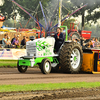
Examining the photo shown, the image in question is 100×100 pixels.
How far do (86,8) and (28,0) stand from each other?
10.00m

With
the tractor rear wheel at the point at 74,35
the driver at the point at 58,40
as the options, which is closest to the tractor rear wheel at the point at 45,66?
the driver at the point at 58,40

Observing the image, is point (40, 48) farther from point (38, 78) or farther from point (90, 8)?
point (90, 8)

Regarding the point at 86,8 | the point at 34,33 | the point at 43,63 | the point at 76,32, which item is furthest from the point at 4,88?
the point at 86,8

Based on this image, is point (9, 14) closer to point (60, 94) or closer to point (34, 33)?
point (34, 33)

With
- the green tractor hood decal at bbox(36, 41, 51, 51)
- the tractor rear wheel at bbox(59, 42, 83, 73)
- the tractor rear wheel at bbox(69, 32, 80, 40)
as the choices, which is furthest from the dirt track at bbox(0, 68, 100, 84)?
the tractor rear wheel at bbox(69, 32, 80, 40)

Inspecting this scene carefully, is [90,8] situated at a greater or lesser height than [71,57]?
greater

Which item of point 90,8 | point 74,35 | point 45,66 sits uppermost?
point 90,8

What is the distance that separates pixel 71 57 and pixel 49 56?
1116mm

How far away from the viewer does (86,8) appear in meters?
46.5

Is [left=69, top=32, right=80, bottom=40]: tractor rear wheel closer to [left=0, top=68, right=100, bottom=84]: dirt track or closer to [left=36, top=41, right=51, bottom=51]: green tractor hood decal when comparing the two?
[left=36, top=41, right=51, bottom=51]: green tractor hood decal

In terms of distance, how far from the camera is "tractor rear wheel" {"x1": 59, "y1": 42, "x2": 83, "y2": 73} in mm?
11521

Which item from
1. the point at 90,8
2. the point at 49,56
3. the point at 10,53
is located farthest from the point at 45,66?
the point at 90,8

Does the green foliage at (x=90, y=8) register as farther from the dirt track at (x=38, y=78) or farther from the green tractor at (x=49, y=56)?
the dirt track at (x=38, y=78)

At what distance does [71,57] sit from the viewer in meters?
12.1
